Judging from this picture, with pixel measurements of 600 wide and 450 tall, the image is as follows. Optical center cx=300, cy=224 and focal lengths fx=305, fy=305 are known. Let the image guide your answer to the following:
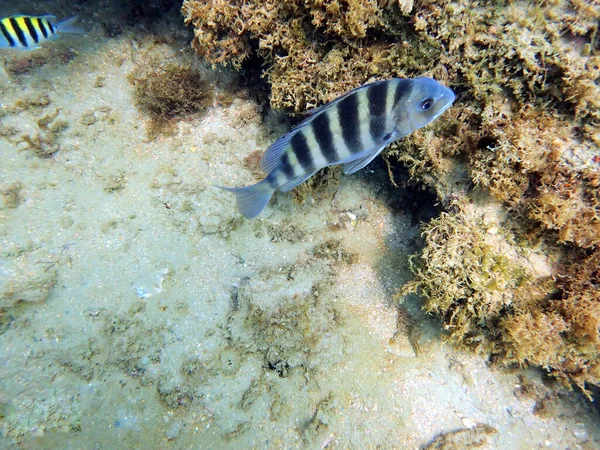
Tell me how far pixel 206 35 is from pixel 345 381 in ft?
13.9

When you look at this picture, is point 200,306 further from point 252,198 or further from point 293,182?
point 293,182

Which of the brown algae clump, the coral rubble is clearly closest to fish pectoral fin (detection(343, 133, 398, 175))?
the coral rubble

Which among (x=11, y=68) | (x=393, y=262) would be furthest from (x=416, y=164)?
(x=11, y=68)

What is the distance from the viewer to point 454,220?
315 centimetres

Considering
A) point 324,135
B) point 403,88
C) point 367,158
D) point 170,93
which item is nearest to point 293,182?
point 324,135

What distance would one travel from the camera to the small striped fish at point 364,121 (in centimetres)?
229

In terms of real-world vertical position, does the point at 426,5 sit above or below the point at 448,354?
above

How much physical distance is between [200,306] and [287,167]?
2.02 m

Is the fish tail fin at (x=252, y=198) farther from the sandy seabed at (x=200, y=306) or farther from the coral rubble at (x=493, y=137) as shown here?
the coral rubble at (x=493, y=137)

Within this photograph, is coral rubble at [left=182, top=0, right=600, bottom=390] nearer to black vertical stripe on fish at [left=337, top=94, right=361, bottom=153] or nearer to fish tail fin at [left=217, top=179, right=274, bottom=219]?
black vertical stripe on fish at [left=337, top=94, right=361, bottom=153]

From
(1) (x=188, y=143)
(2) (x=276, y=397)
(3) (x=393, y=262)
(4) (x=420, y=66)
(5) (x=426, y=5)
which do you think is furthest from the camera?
(1) (x=188, y=143)

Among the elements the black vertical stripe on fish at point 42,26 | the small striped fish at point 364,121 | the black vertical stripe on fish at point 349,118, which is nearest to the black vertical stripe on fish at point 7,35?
the black vertical stripe on fish at point 42,26

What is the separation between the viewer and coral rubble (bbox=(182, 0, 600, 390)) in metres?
2.67

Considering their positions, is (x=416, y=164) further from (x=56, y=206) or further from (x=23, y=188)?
(x=23, y=188)
